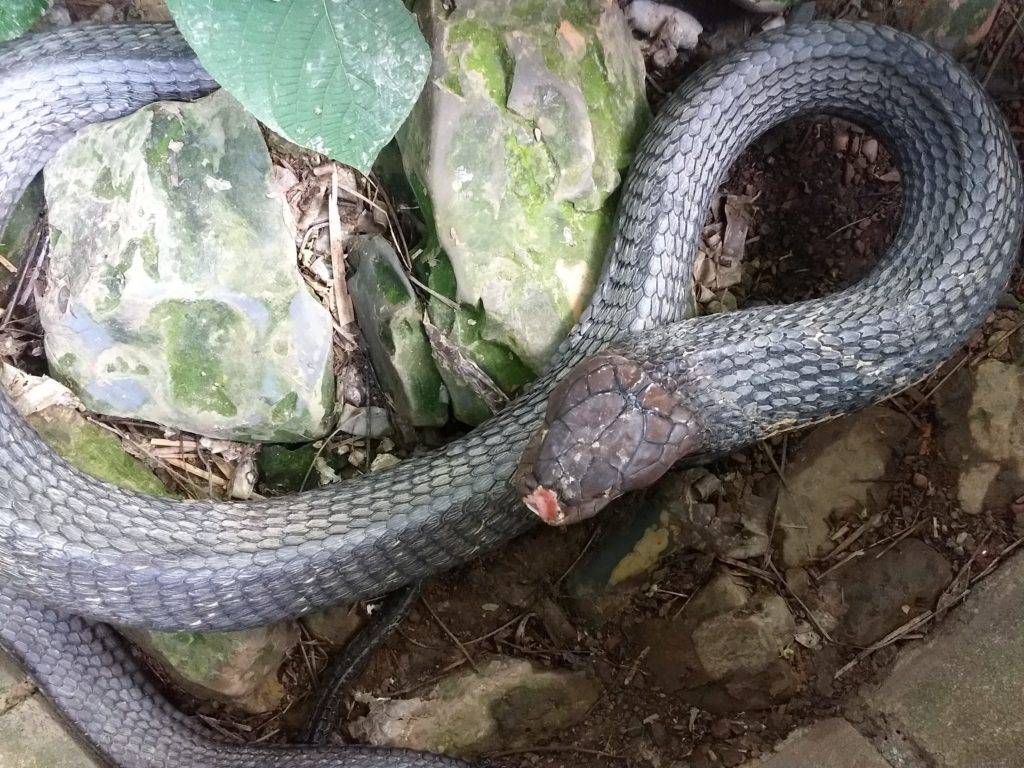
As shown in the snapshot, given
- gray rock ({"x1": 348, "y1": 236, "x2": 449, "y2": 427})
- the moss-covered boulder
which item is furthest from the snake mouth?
gray rock ({"x1": 348, "y1": 236, "x2": 449, "y2": 427})

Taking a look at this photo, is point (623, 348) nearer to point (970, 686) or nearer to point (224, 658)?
point (970, 686)

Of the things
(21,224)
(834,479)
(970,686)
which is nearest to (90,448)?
(21,224)

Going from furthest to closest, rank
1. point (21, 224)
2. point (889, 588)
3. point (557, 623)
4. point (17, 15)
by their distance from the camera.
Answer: point (557, 623) → point (21, 224) → point (889, 588) → point (17, 15)

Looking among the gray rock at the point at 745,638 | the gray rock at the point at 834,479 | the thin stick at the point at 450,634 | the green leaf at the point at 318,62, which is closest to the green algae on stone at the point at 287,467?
the thin stick at the point at 450,634

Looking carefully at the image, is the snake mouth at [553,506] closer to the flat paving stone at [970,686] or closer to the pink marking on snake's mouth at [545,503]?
the pink marking on snake's mouth at [545,503]

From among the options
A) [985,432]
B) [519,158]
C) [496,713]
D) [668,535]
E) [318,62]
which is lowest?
[496,713]

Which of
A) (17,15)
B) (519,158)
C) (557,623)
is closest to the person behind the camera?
(17,15)

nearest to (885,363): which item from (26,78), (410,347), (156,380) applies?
(410,347)

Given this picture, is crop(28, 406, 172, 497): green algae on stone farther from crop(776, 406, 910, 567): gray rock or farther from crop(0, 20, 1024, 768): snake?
crop(776, 406, 910, 567): gray rock
